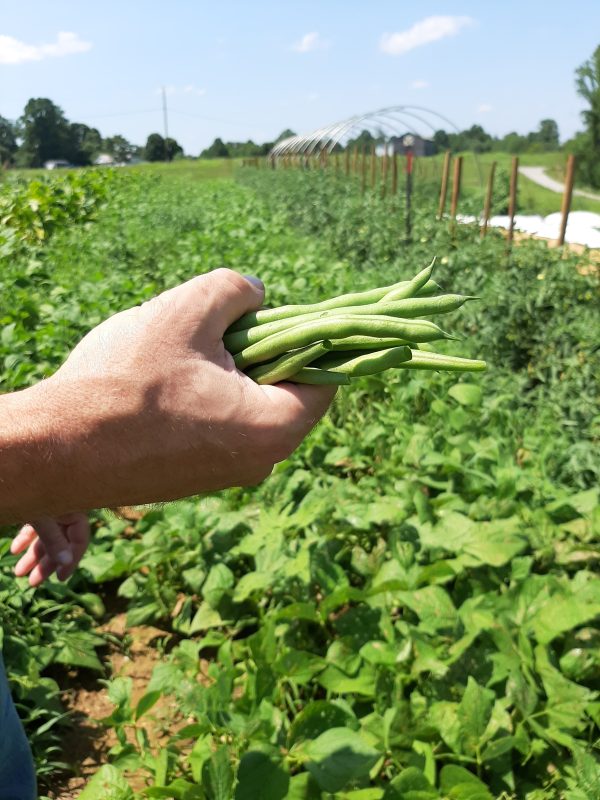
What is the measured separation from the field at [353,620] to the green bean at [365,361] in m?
0.44

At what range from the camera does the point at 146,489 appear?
122 cm

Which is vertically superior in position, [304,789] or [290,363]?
[290,363]

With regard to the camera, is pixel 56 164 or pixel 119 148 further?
pixel 119 148

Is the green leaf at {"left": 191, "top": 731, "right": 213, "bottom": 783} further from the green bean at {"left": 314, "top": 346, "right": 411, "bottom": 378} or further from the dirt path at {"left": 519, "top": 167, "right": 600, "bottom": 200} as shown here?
the dirt path at {"left": 519, "top": 167, "right": 600, "bottom": 200}

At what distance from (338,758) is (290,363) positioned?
1095mm

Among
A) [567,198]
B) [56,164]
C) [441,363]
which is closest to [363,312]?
[441,363]

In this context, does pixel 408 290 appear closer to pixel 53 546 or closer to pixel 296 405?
pixel 296 405

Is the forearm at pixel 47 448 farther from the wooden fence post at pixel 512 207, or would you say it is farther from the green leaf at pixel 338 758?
the wooden fence post at pixel 512 207

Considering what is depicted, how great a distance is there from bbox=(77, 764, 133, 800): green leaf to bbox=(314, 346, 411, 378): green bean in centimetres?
131

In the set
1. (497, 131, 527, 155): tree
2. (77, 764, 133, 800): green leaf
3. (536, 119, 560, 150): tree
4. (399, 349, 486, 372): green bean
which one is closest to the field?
(77, 764, 133, 800): green leaf

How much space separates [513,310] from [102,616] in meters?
3.87

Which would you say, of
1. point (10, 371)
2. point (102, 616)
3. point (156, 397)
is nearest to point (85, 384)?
point (156, 397)

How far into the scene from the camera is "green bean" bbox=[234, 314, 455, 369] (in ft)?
4.45

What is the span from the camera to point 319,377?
1.34 m
